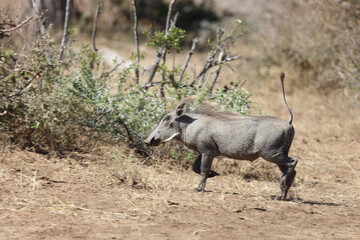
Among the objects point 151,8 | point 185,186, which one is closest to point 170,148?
point 185,186

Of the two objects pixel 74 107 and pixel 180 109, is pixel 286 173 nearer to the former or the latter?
pixel 180 109

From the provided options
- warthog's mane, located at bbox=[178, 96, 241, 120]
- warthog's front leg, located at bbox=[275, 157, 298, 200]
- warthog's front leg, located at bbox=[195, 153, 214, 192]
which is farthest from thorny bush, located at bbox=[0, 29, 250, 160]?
warthog's front leg, located at bbox=[275, 157, 298, 200]

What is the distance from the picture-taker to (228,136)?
543cm

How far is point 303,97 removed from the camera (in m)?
12.1

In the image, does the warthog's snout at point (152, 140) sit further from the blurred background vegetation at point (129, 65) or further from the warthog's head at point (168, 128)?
the blurred background vegetation at point (129, 65)

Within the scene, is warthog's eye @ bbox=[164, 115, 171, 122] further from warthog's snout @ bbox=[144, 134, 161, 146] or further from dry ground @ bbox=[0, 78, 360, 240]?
dry ground @ bbox=[0, 78, 360, 240]

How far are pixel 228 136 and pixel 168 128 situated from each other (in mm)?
640

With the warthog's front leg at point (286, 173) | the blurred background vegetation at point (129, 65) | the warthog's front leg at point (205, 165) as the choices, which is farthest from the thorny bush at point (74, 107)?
the warthog's front leg at point (286, 173)

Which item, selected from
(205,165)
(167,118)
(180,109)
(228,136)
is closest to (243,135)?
(228,136)

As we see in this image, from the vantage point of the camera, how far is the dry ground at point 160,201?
4.42 m

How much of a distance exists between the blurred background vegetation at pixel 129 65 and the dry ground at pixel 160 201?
37 centimetres

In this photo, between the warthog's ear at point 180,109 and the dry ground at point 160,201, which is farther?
the warthog's ear at point 180,109

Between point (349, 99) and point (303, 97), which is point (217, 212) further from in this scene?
point (303, 97)

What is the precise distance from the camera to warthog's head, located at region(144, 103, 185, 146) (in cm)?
564
